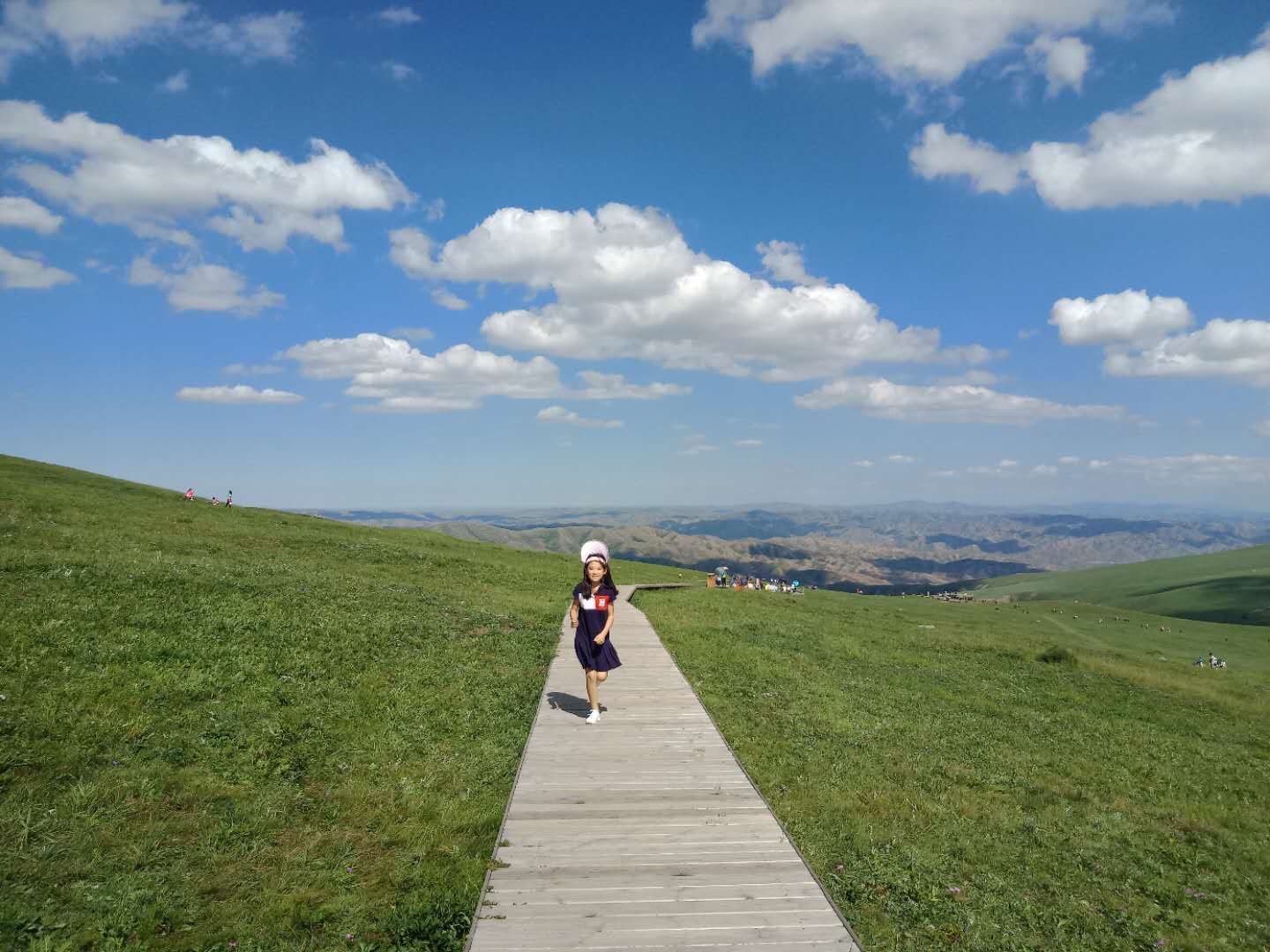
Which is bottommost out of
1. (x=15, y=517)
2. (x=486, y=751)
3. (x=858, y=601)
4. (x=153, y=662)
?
(x=858, y=601)

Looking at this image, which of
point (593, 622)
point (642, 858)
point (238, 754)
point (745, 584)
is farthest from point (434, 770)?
point (745, 584)

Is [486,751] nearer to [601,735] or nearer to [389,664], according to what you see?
[601,735]

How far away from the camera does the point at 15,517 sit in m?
30.1

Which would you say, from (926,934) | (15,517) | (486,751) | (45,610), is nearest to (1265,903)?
(926,934)

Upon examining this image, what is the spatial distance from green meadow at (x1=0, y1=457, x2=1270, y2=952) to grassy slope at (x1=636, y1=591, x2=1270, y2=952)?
0.25 ft

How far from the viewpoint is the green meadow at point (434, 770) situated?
8.60 meters

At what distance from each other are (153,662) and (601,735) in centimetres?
976

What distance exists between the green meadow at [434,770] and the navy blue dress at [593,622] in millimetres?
2341

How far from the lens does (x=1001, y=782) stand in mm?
15016

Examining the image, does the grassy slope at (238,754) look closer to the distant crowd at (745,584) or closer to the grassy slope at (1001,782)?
the grassy slope at (1001,782)

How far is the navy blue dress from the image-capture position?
48.6 ft

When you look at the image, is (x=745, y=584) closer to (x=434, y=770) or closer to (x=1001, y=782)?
(x=1001, y=782)

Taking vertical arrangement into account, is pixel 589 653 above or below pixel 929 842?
above

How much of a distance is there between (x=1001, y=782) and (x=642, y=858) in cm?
1044
